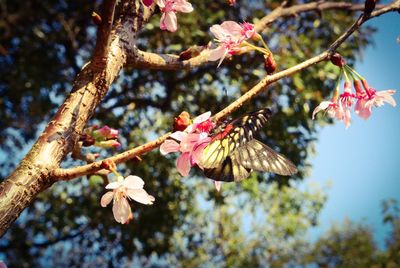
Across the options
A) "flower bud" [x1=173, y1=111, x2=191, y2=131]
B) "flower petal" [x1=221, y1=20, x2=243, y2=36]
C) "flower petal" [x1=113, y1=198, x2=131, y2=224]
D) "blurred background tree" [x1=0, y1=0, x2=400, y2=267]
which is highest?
"flower petal" [x1=221, y1=20, x2=243, y2=36]

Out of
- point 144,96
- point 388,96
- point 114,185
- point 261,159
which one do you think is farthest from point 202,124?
point 144,96

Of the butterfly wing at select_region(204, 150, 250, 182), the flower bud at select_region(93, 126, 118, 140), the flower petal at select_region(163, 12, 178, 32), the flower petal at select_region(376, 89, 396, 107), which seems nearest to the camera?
the butterfly wing at select_region(204, 150, 250, 182)

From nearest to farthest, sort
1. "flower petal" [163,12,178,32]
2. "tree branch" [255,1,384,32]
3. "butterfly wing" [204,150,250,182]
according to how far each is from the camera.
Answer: "butterfly wing" [204,150,250,182]
"flower petal" [163,12,178,32]
"tree branch" [255,1,384,32]

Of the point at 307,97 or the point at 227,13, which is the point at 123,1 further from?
the point at 227,13

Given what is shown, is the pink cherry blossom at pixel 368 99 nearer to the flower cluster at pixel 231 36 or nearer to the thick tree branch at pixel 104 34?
the flower cluster at pixel 231 36

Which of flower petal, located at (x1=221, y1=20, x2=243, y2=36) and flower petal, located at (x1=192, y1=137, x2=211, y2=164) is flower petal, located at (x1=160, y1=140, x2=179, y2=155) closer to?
flower petal, located at (x1=192, y1=137, x2=211, y2=164)

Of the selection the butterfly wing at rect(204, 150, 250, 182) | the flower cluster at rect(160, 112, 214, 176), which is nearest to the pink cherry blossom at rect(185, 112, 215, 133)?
the flower cluster at rect(160, 112, 214, 176)

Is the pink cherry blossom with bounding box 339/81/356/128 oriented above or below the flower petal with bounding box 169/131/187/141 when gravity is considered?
above

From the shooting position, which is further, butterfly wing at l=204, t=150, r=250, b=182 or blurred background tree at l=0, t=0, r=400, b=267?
blurred background tree at l=0, t=0, r=400, b=267

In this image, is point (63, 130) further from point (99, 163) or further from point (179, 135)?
point (179, 135)
